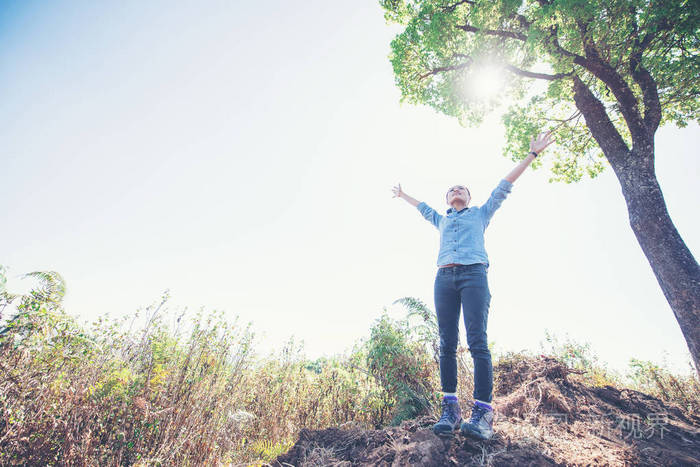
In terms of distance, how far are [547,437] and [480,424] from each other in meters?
0.59

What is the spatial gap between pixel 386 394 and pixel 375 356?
20.7 inches

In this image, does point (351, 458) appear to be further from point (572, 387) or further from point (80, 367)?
point (572, 387)

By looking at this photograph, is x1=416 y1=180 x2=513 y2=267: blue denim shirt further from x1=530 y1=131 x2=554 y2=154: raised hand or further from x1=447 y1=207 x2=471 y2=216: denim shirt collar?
x1=530 y1=131 x2=554 y2=154: raised hand

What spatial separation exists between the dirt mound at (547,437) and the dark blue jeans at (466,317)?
1.34ft

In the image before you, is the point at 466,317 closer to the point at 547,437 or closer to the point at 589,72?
the point at 547,437

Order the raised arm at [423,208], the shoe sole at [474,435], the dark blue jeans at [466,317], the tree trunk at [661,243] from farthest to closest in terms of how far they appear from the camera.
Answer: the raised arm at [423,208] < the tree trunk at [661,243] < the dark blue jeans at [466,317] < the shoe sole at [474,435]

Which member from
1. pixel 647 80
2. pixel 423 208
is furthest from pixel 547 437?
pixel 647 80

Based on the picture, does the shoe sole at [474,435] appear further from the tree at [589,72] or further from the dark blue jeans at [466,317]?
the tree at [589,72]

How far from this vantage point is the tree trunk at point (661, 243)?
125 inches

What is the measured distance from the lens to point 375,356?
430cm

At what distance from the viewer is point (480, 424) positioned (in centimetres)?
207

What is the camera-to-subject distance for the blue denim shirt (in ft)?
8.52

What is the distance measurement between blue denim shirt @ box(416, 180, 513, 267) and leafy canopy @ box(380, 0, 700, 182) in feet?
10.3

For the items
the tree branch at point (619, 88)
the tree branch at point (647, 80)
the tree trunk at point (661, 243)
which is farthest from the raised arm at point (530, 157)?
the tree branch at point (647, 80)
